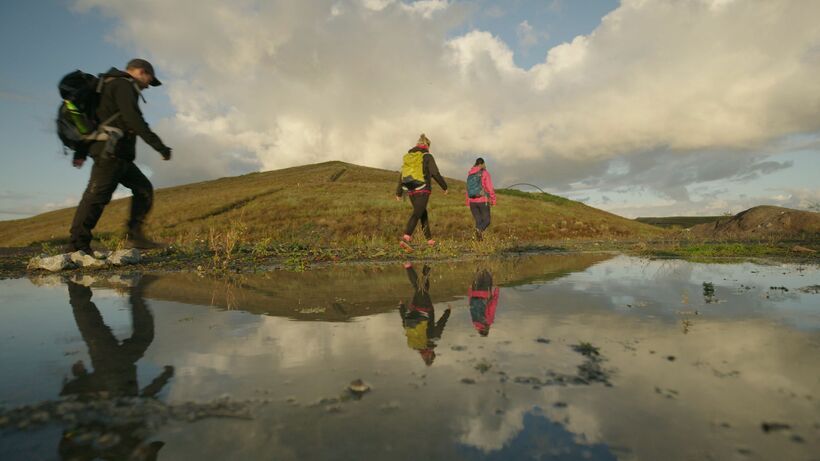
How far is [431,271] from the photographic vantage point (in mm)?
6293

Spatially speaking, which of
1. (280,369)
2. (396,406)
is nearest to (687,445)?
(396,406)

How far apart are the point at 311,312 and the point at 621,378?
2.27 metres

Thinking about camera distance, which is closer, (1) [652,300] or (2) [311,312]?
(2) [311,312]

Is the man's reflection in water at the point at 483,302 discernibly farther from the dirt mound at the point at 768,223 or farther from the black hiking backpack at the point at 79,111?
the dirt mound at the point at 768,223

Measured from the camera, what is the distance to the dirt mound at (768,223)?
57.3ft

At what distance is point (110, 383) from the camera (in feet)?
6.52

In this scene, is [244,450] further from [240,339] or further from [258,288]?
[258,288]

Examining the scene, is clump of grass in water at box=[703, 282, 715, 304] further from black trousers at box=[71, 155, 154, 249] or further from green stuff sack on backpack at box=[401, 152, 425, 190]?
black trousers at box=[71, 155, 154, 249]

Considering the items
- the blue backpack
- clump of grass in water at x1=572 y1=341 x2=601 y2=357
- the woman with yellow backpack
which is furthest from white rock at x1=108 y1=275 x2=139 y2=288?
the blue backpack

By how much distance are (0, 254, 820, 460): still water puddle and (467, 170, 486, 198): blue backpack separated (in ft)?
24.0

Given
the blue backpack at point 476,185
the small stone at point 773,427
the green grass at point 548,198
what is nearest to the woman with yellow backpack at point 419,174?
the blue backpack at point 476,185

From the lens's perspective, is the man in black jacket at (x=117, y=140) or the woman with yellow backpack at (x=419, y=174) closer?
the man in black jacket at (x=117, y=140)

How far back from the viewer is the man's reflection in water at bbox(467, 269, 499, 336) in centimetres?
302

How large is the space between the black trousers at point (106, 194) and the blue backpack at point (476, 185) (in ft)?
23.2
